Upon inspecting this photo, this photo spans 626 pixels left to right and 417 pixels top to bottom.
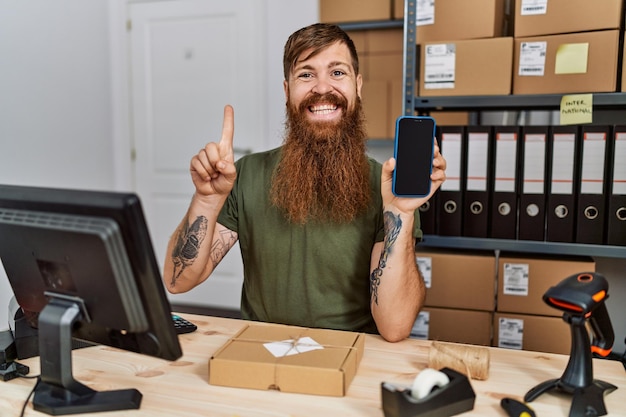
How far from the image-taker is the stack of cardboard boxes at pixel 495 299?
1.80 m

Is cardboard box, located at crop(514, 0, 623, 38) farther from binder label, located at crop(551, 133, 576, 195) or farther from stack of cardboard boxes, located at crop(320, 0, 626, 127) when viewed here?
binder label, located at crop(551, 133, 576, 195)

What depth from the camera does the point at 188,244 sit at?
4.66 feet

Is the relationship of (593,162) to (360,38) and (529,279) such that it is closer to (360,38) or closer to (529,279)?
(529,279)

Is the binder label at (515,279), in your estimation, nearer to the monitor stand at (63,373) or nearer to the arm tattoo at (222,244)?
the arm tattoo at (222,244)

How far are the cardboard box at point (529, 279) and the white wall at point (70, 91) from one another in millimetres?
1221

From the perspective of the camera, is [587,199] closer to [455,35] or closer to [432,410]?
[455,35]

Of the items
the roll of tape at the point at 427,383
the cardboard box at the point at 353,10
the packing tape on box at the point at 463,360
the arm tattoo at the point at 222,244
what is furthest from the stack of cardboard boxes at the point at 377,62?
the roll of tape at the point at 427,383

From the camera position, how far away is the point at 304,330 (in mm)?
1112

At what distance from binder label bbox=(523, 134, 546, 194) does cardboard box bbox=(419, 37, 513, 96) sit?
182mm

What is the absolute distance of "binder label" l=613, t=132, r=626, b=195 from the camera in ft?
5.62

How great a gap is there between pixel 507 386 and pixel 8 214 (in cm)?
89

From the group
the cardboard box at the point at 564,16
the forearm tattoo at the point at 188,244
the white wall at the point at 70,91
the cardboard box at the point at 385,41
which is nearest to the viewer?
the forearm tattoo at the point at 188,244

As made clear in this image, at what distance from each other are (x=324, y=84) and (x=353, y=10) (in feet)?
3.63

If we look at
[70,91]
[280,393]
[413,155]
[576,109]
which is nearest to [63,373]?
[280,393]
